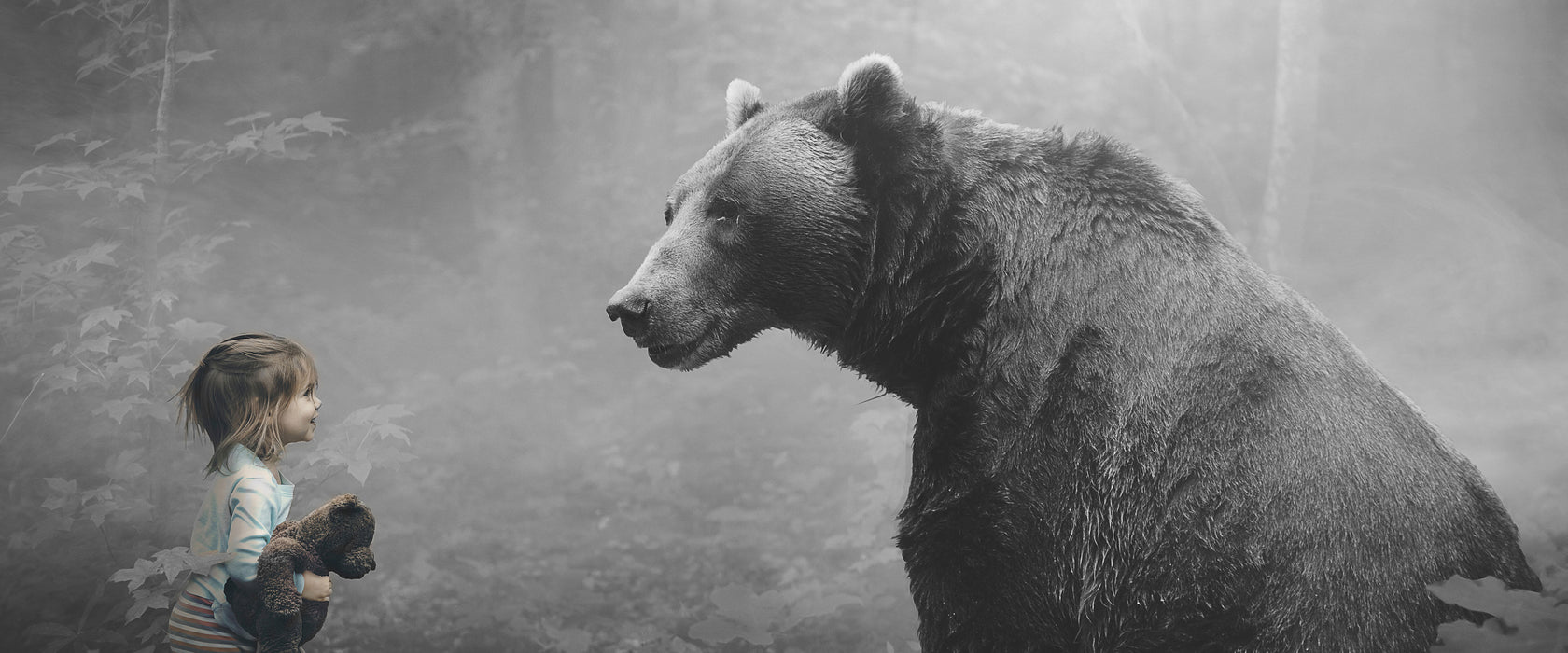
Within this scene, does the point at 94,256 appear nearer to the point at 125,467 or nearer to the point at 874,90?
the point at 125,467

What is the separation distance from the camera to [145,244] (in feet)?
20.2

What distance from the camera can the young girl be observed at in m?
2.34

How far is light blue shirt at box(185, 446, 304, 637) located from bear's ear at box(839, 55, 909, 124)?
184cm

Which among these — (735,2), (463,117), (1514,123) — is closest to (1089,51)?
(735,2)

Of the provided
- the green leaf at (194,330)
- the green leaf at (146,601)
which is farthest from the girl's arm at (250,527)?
the green leaf at (194,330)

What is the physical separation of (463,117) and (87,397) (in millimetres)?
3166

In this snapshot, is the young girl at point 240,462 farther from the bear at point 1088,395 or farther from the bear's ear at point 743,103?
the bear's ear at point 743,103

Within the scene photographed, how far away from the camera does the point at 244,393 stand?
2.45 meters

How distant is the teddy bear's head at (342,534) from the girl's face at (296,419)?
0.26m

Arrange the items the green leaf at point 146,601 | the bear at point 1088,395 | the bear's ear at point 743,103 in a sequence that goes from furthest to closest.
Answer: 1. the green leaf at point 146,601
2. the bear's ear at point 743,103
3. the bear at point 1088,395

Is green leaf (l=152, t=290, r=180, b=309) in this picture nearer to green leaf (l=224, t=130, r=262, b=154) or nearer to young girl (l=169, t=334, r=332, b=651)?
green leaf (l=224, t=130, r=262, b=154)

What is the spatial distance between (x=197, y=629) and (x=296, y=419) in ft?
1.86

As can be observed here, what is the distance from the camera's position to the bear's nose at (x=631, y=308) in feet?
8.21

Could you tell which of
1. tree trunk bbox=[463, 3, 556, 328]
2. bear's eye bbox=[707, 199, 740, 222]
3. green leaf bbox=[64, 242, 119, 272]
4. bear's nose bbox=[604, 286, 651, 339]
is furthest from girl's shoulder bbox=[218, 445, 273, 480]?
tree trunk bbox=[463, 3, 556, 328]
